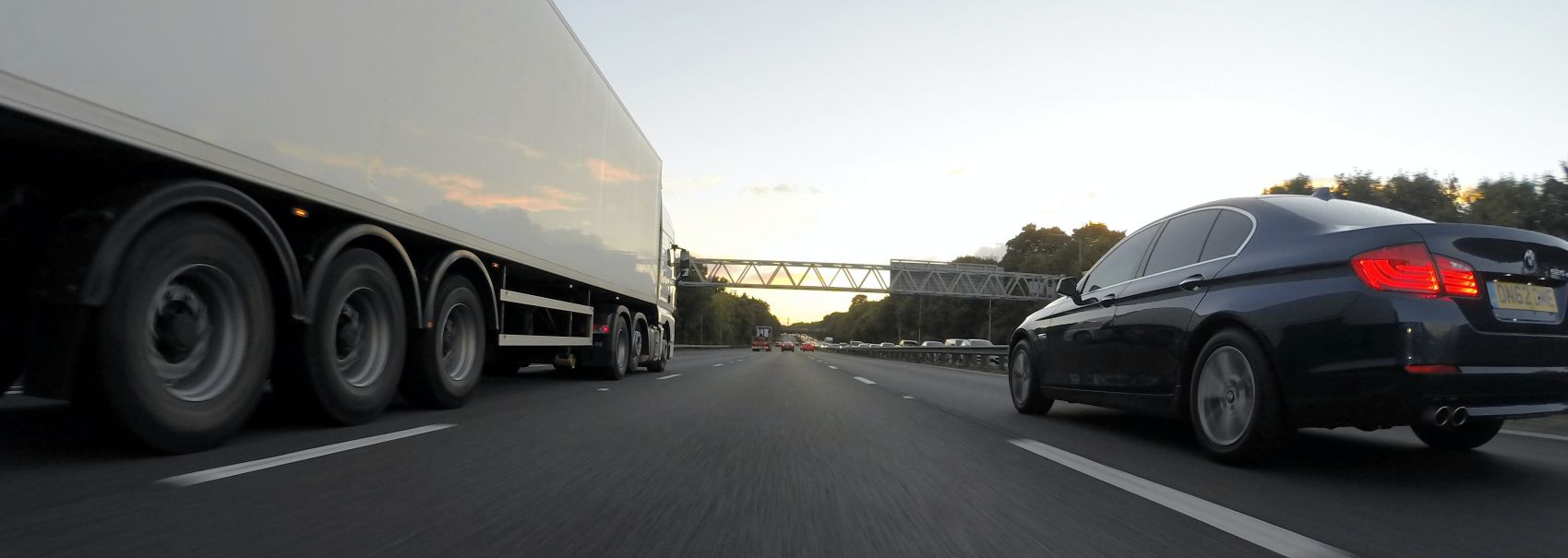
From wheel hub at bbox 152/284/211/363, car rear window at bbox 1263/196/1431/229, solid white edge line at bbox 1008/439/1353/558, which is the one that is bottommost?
solid white edge line at bbox 1008/439/1353/558

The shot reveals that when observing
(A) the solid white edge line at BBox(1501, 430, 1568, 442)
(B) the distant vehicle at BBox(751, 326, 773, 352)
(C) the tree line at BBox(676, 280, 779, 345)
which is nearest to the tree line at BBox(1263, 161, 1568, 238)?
(A) the solid white edge line at BBox(1501, 430, 1568, 442)

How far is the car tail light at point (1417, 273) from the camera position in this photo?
4156 mm

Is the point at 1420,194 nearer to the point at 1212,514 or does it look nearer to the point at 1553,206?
the point at 1553,206

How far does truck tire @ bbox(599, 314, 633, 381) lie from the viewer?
1304 centimetres

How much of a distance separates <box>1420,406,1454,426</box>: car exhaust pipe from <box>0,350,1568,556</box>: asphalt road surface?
0.36 m

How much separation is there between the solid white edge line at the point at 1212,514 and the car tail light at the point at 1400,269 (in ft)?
4.63

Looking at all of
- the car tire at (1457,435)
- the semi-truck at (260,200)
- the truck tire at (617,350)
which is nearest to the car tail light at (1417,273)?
the car tire at (1457,435)

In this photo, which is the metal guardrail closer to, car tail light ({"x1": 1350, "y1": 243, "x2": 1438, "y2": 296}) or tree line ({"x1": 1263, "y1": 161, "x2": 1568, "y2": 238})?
tree line ({"x1": 1263, "y1": 161, "x2": 1568, "y2": 238})

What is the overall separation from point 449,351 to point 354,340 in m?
1.70

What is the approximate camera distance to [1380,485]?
14.1ft

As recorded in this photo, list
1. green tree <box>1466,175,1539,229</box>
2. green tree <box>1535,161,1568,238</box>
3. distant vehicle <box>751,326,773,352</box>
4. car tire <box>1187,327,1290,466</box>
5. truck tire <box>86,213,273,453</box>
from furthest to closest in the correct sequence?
distant vehicle <box>751,326,773,352</box> < green tree <box>1466,175,1539,229</box> < green tree <box>1535,161,1568,238</box> < car tire <box>1187,327,1290,466</box> < truck tire <box>86,213,273,453</box>


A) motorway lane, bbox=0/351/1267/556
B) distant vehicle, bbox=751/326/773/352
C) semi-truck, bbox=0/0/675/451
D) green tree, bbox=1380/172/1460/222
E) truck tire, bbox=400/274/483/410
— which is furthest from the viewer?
distant vehicle, bbox=751/326/773/352

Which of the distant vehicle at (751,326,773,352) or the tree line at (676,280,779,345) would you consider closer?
the distant vehicle at (751,326,773,352)

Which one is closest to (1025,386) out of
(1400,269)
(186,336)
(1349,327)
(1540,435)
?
(1540,435)
